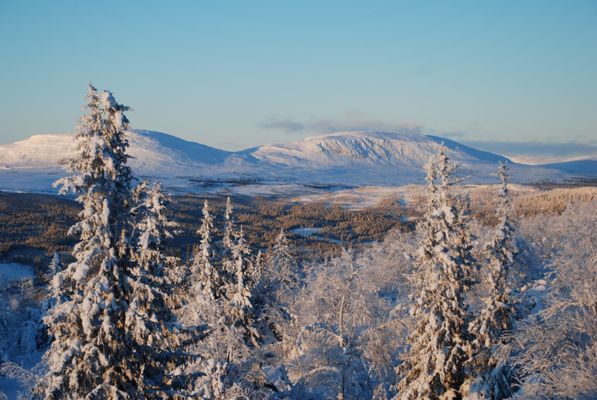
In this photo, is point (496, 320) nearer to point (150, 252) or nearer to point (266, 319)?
point (266, 319)

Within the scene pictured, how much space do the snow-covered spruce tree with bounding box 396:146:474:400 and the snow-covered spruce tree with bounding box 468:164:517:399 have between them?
73 cm

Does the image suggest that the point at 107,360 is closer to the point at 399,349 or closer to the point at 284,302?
the point at 399,349

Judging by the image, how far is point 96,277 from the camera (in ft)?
36.4

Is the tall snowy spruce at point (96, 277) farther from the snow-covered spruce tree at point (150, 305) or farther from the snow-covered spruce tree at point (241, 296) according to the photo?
the snow-covered spruce tree at point (241, 296)

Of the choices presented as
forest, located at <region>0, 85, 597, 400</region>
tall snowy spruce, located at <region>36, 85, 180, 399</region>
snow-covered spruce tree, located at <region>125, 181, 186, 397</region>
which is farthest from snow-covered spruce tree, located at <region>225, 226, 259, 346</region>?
tall snowy spruce, located at <region>36, 85, 180, 399</region>

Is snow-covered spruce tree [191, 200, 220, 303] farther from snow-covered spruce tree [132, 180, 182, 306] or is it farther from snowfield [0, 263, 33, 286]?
snowfield [0, 263, 33, 286]

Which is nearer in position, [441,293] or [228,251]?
[441,293]

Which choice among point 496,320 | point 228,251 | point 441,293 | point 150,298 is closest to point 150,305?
point 150,298

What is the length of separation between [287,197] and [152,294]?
186 meters

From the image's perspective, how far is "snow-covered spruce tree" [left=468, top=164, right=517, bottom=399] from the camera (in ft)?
53.4

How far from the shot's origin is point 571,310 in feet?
52.9

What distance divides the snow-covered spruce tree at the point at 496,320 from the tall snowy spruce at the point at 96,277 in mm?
→ 11446

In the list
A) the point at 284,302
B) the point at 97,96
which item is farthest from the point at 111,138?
the point at 284,302

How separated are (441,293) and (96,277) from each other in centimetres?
1075
